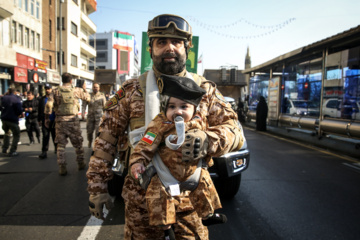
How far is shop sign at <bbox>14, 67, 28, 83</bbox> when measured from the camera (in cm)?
2025

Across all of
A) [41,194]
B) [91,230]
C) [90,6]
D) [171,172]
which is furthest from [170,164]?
[90,6]

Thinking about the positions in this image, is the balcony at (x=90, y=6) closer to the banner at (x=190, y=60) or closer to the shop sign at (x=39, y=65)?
the shop sign at (x=39, y=65)

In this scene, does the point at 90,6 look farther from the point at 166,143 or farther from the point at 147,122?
the point at 166,143

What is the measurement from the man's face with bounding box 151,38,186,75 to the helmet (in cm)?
4

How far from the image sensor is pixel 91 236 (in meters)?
2.99

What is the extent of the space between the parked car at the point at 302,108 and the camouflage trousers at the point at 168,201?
36.4 feet

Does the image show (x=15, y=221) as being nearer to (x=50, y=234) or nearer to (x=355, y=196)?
(x=50, y=234)

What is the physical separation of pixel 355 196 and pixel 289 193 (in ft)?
3.45

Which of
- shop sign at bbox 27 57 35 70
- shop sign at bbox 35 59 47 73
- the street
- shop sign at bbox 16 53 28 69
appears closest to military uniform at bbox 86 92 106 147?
the street

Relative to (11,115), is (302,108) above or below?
above

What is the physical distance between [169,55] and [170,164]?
761mm

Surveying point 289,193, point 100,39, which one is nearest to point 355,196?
point 289,193

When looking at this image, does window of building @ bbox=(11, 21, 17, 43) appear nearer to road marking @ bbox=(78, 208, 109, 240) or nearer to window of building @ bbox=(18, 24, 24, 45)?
window of building @ bbox=(18, 24, 24, 45)

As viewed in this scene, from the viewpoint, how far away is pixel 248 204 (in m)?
3.95
